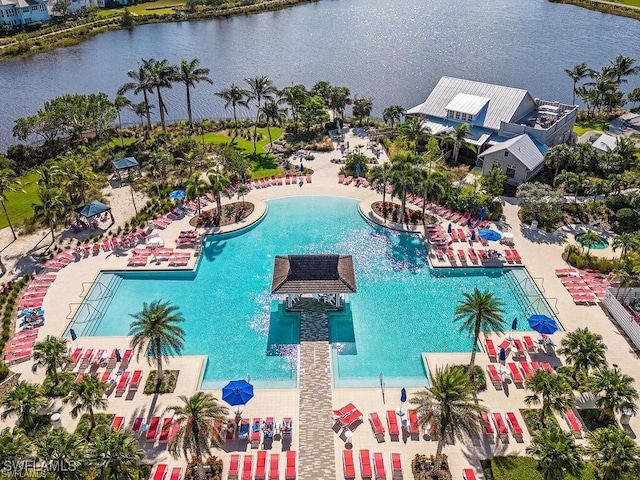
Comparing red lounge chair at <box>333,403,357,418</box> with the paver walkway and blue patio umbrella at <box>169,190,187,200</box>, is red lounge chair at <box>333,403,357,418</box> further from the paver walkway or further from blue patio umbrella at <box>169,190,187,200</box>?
blue patio umbrella at <box>169,190,187,200</box>

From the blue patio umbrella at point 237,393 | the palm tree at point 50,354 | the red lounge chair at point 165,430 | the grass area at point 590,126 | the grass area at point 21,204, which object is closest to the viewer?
the red lounge chair at point 165,430

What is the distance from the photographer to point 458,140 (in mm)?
62438

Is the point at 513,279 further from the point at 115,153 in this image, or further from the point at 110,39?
the point at 110,39

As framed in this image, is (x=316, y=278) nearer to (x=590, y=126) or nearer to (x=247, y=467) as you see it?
(x=247, y=467)

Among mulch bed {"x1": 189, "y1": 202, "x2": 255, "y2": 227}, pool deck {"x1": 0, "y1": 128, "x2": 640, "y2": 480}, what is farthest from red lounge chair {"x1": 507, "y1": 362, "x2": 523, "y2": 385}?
mulch bed {"x1": 189, "y1": 202, "x2": 255, "y2": 227}

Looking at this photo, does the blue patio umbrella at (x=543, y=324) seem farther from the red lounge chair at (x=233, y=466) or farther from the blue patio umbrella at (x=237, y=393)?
the red lounge chair at (x=233, y=466)

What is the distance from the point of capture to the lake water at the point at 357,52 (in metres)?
98.4

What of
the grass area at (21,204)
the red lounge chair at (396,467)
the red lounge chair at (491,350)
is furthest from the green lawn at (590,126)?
the grass area at (21,204)

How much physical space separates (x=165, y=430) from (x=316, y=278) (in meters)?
16.2

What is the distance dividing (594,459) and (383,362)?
1529 cm

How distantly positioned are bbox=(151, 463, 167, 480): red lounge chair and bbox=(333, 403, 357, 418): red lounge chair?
36.1ft

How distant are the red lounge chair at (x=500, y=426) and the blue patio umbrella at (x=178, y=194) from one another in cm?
4005

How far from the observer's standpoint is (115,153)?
234 feet

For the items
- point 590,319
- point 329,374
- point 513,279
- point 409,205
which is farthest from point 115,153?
point 590,319
